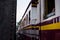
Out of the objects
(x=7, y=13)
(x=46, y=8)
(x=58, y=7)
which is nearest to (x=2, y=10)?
(x=7, y=13)

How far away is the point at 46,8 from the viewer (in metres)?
2.61

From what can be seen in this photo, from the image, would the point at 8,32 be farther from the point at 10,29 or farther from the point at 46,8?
the point at 46,8

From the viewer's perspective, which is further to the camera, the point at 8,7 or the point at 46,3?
the point at 46,3

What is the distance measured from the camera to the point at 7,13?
2.37 ft

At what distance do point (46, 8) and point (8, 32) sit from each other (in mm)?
1962

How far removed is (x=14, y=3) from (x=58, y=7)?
1.18 metres

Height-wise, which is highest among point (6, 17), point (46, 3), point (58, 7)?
point (46, 3)

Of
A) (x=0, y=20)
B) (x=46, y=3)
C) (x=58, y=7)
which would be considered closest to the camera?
(x=0, y=20)

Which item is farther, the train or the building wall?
the train

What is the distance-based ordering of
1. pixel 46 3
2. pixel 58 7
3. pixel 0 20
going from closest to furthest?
pixel 0 20 < pixel 58 7 < pixel 46 3

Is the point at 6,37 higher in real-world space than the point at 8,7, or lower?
lower

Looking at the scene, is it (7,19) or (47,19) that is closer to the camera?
(7,19)

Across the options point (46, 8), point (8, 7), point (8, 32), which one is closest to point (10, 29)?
point (8, 32)

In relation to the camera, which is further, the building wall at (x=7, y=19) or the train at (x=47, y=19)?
the train at (x=47, y=19)
